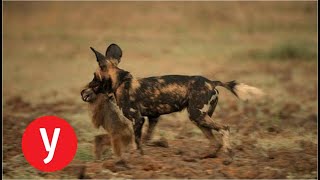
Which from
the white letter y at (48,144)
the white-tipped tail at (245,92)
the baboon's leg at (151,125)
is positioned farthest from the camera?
the baboon's leg at (151,125)

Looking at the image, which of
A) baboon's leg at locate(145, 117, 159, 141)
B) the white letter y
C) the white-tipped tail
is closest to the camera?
the white letter y

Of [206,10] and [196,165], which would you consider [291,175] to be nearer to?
[196,165]

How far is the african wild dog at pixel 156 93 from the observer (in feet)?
20.5

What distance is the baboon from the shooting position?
20.8 feet

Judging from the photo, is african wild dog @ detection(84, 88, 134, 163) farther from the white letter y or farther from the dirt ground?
the white letter y

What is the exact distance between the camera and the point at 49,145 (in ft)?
20.3

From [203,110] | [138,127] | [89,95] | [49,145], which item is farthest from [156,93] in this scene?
[49,145]

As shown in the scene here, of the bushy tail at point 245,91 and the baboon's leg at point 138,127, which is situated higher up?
the bushy tail at point 245,91

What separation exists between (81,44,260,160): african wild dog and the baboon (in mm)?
100

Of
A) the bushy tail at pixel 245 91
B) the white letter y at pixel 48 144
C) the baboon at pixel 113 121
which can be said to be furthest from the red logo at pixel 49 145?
the bushy tail at pixel 245 91

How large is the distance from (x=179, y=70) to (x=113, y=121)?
9046mm

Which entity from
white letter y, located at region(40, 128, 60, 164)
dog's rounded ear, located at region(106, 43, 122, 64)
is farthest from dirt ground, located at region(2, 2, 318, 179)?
dog's rounded ear, located at region(106, 43, 122, 64)

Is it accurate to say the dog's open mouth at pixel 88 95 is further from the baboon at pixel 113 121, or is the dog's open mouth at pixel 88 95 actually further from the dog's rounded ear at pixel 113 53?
the dog's rounded ear at pixel 113 53

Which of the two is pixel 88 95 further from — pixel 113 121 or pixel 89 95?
pixel 113 121
